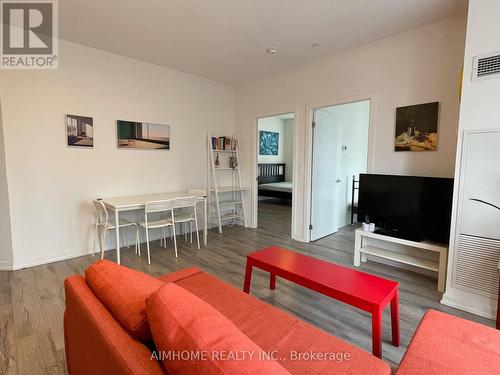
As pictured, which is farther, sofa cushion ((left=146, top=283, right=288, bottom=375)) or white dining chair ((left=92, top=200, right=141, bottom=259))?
white dining chair ((left=92, top=200, right=141, bottom=259))

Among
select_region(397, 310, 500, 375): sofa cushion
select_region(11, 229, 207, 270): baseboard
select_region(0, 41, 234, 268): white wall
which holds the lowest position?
select_region(11, 229, 207, 270): baseboard

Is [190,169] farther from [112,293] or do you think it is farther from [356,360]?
[356,360]

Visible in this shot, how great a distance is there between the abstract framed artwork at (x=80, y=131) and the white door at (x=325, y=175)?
3101 millimetres

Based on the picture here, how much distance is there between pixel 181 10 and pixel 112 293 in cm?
259

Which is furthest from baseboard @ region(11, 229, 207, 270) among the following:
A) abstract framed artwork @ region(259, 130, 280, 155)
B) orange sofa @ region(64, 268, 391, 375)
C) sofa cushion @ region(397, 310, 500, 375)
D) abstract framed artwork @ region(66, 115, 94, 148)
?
abstract framed artwork @ region(259, 130, 280, 155)

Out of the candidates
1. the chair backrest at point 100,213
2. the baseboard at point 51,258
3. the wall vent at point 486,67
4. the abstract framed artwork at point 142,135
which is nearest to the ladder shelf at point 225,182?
the abstract framed artwork at point 142,135

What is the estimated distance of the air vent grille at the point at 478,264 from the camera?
214 cm

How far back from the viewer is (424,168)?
288 cm

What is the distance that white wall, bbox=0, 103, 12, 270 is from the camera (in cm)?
285

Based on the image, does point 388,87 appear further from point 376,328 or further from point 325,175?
point 376,328

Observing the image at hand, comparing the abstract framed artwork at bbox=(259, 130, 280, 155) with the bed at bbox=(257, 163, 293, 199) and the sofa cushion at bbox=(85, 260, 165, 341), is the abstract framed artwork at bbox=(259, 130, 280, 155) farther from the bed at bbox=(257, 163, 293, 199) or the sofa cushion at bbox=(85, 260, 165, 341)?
the sofa cushion at bbox=(85, 260, 165, 341)

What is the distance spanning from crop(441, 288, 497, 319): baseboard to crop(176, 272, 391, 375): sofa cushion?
1763 mm

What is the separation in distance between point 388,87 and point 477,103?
112cm

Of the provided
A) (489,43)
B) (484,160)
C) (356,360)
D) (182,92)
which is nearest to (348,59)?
(489,43)
